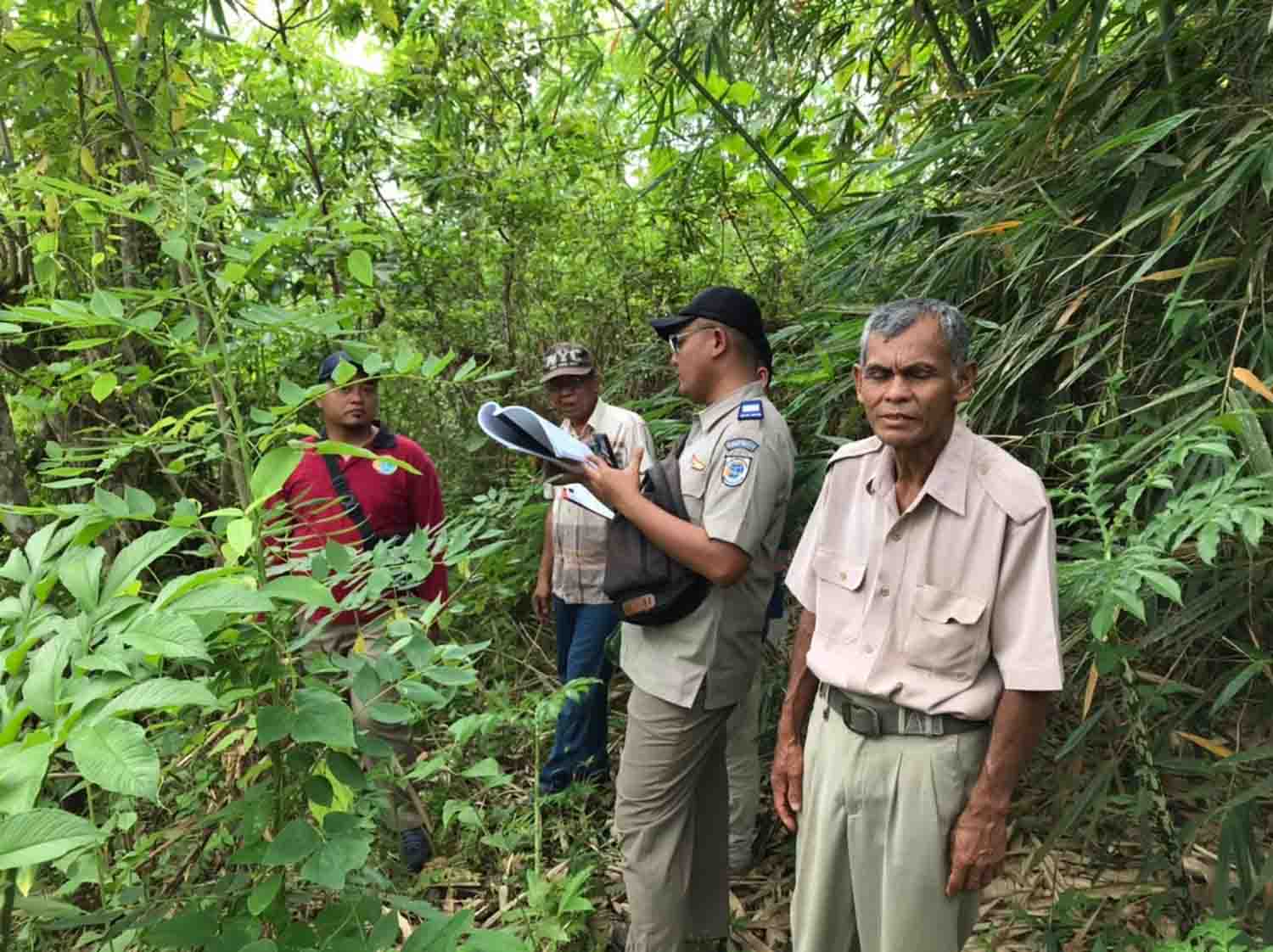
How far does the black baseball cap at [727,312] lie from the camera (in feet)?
6.90

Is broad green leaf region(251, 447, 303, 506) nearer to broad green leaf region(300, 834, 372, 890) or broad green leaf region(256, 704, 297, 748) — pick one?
broad green leaf region(256, 704, 297, 748)

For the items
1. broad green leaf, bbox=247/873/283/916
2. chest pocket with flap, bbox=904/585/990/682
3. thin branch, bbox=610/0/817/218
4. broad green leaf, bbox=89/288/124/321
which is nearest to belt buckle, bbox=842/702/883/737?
chest pocket with flap, bbox=904/585/990/682

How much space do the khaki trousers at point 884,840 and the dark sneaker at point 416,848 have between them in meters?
1.53

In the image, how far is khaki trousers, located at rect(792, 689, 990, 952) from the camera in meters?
1.47

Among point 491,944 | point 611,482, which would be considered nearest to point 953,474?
point 611,482

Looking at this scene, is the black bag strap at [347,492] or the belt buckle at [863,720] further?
the black bag strap at [347,492]

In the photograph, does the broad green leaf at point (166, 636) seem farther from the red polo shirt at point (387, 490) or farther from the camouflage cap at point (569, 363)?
the camouflage cap at point (569, 363)

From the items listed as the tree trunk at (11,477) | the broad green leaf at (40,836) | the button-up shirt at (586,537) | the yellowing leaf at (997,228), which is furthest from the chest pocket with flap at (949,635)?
the tree trunk at (11,477)

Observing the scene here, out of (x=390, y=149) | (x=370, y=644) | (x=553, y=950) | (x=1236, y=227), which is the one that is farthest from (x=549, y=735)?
(x=390, y=149)

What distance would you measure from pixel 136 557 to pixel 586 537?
221cm

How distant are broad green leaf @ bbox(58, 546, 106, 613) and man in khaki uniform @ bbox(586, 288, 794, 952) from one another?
44.4 inches

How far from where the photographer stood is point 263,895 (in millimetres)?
1097

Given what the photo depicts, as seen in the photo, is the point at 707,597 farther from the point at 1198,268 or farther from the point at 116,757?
the point at 116,757

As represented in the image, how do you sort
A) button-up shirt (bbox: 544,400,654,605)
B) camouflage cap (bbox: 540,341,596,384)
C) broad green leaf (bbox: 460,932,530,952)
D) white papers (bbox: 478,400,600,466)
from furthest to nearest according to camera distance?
camouflage cap (bbox: 540,341,596,384) → button-up shirt (bbox: 544,400,654,605) → white papers (bbox: 478,400,600,466) → broad green leaf (bbox: 460,932,530,952)
